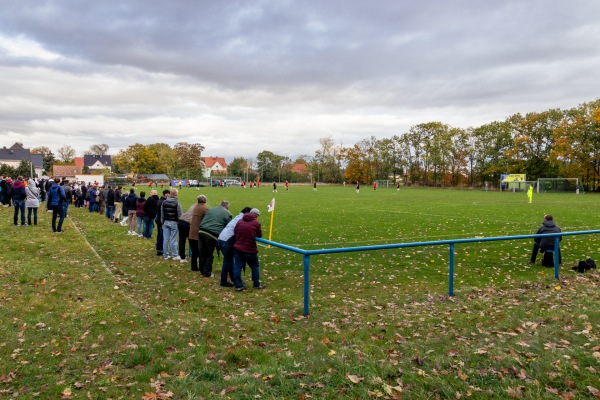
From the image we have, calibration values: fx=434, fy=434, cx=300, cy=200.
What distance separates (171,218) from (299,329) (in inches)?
267

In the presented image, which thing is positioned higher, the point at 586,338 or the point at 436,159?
the point at 436,159

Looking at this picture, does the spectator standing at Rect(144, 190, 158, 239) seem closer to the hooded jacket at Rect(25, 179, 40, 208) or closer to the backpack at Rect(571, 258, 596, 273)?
the hooded jacket at Rect(25, 179, 40, 208)

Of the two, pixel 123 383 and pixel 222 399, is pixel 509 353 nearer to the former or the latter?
pixel 222 399

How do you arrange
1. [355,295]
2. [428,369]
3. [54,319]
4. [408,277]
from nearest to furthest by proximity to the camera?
1. [428,369]
2. [54,319]
3. [355,295]
4. [408,277]

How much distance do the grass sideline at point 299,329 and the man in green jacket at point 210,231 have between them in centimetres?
62

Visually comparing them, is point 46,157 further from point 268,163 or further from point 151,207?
point 151,207

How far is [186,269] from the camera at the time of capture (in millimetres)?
11609

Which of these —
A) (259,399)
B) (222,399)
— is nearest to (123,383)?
(222,399)

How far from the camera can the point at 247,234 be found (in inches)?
366

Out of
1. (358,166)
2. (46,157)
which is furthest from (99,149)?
(358,166)

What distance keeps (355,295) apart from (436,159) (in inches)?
3405

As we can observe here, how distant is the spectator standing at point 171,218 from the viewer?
12.4 metres

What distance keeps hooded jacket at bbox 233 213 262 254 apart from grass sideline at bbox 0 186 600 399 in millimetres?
992

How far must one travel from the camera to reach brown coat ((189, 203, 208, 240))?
11055mm
